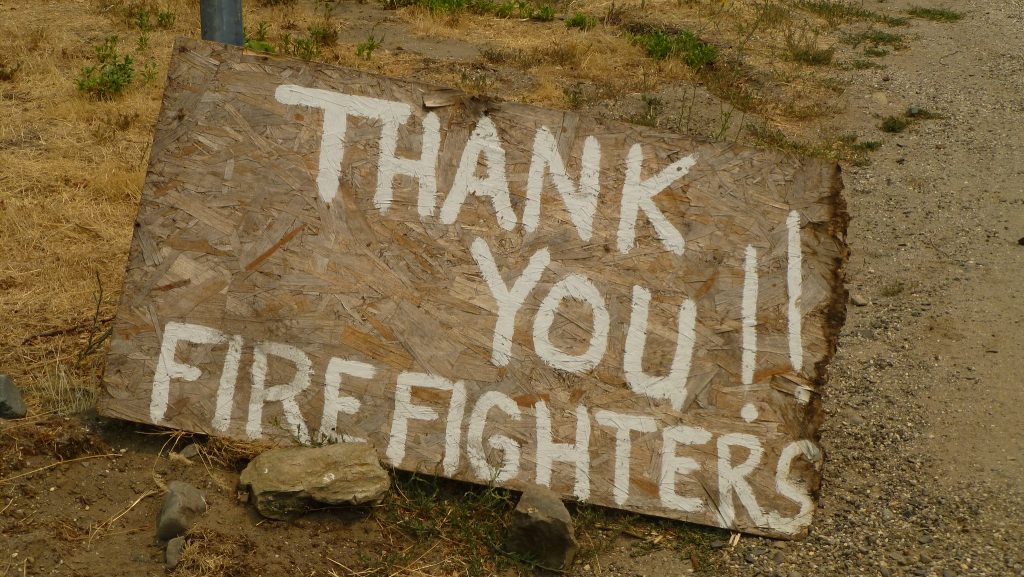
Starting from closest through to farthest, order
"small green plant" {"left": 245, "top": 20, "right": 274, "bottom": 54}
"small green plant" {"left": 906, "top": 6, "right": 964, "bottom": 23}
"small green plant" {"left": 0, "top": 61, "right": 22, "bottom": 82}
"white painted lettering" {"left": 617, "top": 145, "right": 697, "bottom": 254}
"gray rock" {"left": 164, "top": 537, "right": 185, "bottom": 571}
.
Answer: "gray rock" {"left": 164, "top": 537, "right": 185, "bottom": 571}
"white painted lettering" {"left": 617, "top": 145, "right": 697, "bottom": 254}
"small green plant" {"left": 0, "top": 61, "right": 22, "bottom": 82}
"small green plant" {"left": 245, "top": 20, "right": 274, "bottom": 54}
"small green plant" {"left": 906, "top": 6, "right": 964, "bottom": 23}

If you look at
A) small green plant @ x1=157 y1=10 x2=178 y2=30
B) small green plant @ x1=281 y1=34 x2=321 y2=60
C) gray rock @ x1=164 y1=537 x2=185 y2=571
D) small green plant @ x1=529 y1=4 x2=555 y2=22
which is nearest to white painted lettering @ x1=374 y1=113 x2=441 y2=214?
gray rock @ x1=164 y1=537 x2=185 y2=571

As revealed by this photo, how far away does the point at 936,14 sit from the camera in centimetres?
1098

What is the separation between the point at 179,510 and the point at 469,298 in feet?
4.15

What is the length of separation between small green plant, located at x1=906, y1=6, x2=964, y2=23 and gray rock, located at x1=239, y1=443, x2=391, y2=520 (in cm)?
978

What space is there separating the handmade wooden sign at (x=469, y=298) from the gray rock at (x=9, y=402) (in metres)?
0.43

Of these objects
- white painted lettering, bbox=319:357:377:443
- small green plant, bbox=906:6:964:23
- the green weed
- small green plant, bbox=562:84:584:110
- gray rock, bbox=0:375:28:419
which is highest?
small green plant, bbox=906:6:964:23

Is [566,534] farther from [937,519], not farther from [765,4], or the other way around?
[765,4]

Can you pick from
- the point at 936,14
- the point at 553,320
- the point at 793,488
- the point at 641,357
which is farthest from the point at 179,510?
A: the point at 936,14

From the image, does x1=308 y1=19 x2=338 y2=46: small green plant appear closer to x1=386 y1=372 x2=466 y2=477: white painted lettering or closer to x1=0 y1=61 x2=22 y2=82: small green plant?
x1=0 y1=61 x2=22 y2=82: small green plant

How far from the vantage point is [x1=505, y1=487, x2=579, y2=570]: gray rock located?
3.32m

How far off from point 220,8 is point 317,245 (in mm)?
1411

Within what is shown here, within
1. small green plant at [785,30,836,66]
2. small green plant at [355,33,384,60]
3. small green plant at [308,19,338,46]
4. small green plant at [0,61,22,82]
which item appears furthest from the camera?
small green plant at [785,30,836,66]

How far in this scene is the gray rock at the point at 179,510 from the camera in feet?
10.6

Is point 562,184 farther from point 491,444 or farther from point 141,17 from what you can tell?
point 141,17
